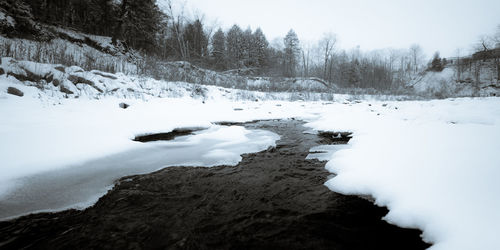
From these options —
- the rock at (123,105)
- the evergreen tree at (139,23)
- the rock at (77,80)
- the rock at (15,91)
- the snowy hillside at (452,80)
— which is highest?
the evergreen tree at (139,23)

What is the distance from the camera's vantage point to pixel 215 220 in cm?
141

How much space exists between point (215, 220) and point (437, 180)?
1535 mm

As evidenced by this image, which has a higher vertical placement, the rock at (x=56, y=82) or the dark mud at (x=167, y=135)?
the rock at (x=56, y=82)

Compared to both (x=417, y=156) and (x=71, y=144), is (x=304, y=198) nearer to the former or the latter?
(x=417, y=156)

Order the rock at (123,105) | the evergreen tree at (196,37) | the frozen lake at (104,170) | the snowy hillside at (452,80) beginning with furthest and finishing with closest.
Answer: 1. the evergreen tree at (196,37)
2. the snowy hillside at (452,80)
3. the rock at (123,105)
4. the frozen lake at (104,170)

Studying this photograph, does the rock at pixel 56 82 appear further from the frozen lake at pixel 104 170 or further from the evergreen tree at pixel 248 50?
the evergreen tree at pixel 248 50

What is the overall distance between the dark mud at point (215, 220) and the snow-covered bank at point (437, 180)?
12 centimetres

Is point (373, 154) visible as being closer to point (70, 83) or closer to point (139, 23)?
point (70, 83)

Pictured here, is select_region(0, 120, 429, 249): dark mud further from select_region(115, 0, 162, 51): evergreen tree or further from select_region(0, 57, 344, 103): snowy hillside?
select_region(115, 0, 162, 51): evergreen tree

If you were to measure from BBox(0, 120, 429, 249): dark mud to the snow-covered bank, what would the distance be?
12 cm

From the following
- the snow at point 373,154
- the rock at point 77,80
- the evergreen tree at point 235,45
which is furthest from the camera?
the evergreen tree at point 235,45

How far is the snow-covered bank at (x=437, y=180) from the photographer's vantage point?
1021mm

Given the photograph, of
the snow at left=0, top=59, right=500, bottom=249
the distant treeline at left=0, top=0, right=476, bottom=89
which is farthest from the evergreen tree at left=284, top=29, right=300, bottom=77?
the snow at left=0, top=59, right=500, bottom=249

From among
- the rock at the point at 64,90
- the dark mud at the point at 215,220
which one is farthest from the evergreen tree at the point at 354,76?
the dark mud at the point at 215,220
